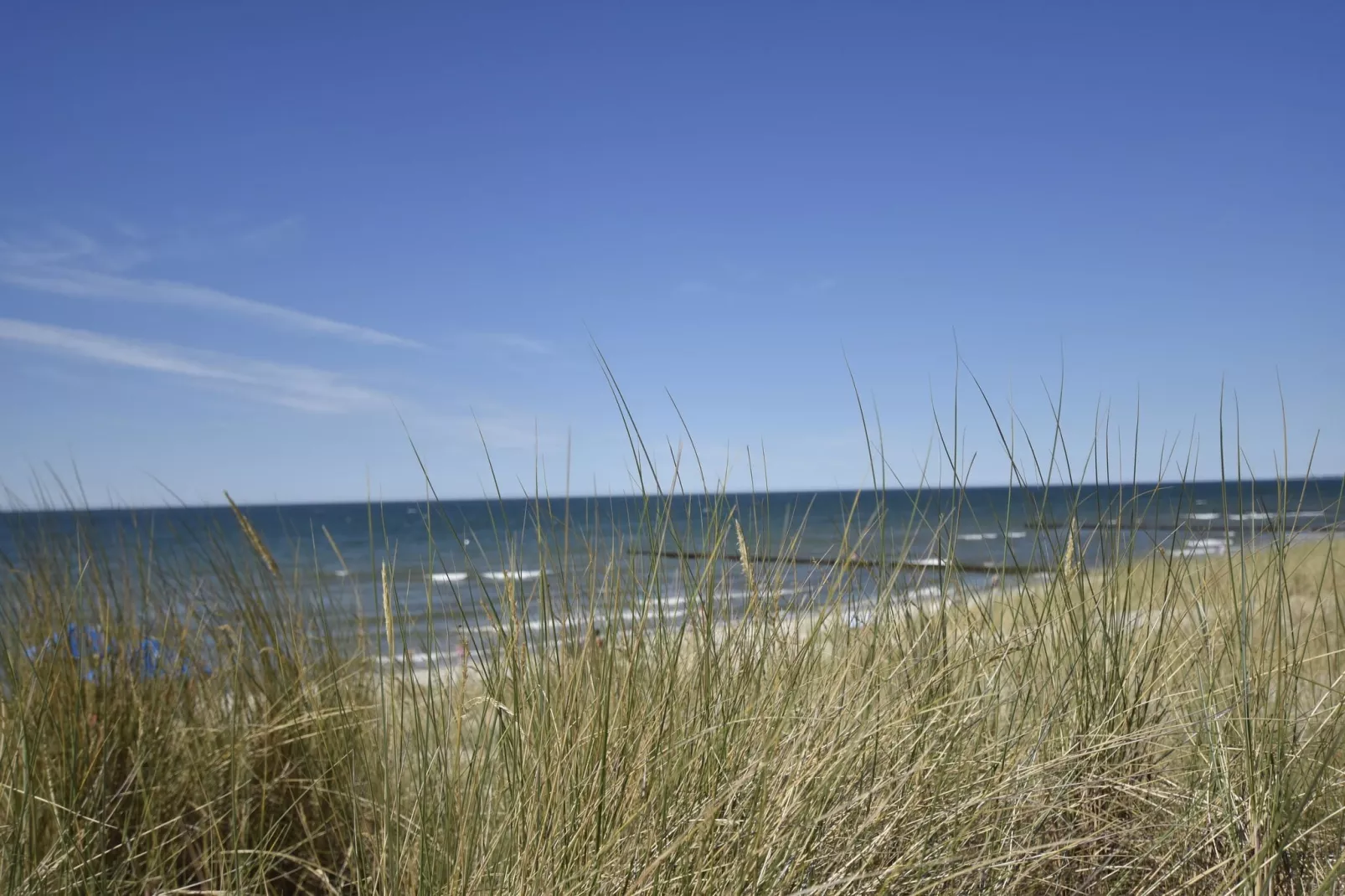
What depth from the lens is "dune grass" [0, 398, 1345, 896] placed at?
140 cm

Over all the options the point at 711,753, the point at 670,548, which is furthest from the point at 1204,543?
the point at 711,753

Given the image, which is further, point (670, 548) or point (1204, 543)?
point (670, 548)

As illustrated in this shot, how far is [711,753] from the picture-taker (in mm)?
1465

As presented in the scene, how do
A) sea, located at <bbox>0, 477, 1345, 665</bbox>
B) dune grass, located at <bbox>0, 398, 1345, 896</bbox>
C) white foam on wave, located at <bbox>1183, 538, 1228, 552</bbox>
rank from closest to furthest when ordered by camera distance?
dune grass, located at <bbox>0, 398, 1345, 896</bbox>
sea, located at <bbox>0, 477, 1345, 665</bbox>
white foam on wave, located at <bbox>1183, 538, 1228, 552</bbox>

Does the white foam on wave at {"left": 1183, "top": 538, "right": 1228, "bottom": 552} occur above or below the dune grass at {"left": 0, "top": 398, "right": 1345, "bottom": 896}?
above

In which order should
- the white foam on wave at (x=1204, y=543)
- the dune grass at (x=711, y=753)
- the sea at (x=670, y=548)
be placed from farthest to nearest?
the white foam on wave at (x=1204, y=543) < the sea at (x=670, y=548) < the dune grass at (x=711, y=753)

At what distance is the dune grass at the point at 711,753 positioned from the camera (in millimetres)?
1396

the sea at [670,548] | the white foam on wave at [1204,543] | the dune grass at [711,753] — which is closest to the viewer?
the dune grass at [711,753]

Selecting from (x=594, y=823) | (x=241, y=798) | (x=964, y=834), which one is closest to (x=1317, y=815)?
(x=964, y=834)

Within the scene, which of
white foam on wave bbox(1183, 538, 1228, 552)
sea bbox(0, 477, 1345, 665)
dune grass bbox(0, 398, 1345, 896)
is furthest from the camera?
white foam on wave bbox(1183, 538, 1228, 552)

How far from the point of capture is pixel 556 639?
1767mm

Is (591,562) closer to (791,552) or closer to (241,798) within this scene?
(791,552)

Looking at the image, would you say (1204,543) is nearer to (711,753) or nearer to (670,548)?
(670,548)

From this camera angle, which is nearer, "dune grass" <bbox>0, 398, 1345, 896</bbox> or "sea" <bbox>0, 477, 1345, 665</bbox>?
"dune grass" <bbox>0, 398, 1345, 896</bbox>
